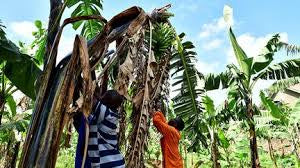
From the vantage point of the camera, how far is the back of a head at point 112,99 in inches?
112

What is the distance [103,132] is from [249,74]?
17.9ft

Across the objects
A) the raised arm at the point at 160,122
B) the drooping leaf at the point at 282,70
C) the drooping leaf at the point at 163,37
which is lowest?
the raised arm at the point at 160,122

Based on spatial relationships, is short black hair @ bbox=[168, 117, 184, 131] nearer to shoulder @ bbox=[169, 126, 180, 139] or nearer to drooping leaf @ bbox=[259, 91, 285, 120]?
shoulder @ bbox=[169, 126, 180, 139]

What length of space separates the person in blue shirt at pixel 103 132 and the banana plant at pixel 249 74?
15.7 ft

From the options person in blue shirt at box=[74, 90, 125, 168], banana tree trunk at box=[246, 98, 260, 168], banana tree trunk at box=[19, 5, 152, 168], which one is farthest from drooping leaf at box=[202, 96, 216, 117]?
banana tree trunk at box=[19, 5, 152, 168]

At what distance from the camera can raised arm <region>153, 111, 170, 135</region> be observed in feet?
13.3

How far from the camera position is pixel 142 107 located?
2932mm

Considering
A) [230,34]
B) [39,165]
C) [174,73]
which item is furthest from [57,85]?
[230,34]

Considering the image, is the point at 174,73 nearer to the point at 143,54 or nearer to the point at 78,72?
the point at 143,54

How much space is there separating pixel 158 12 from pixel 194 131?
3.38 metres

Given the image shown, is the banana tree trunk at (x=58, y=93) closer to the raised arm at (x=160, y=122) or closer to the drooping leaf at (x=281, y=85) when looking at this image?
the raised arm at (x=160, y=122)

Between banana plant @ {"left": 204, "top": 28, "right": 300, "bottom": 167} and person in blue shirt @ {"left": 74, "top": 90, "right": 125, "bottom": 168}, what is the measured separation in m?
4.78

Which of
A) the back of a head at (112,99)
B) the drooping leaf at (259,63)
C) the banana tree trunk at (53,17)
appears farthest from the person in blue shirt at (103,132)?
the drooping leaf at (259,63)

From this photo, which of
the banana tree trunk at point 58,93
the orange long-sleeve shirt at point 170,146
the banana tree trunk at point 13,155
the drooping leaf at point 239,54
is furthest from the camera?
the banana tree trunk at point 13,155
